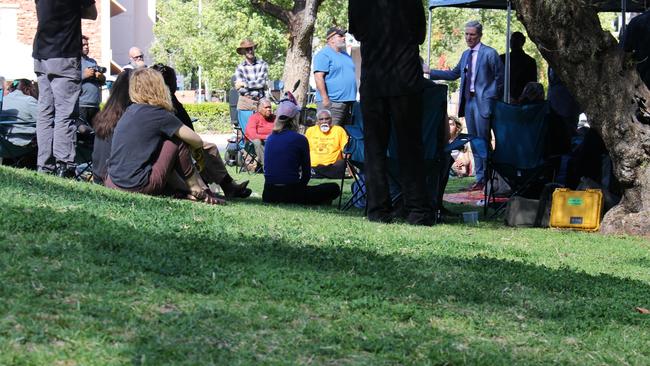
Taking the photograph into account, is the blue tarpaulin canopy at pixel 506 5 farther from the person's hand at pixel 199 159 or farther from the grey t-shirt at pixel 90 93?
the person's hand at pixel 199 159

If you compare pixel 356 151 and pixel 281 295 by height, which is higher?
pixel 356 151

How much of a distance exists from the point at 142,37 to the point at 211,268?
2795 inches

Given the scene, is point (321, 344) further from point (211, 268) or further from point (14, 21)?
point (14, 21)

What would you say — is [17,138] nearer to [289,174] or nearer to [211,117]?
[289,174]

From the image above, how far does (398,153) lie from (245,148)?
27.3 ft

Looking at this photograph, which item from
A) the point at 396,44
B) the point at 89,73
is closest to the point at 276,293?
the point at 396,44

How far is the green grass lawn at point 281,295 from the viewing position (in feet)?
14.3

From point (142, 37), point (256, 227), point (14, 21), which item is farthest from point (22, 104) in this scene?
point (142, 37)

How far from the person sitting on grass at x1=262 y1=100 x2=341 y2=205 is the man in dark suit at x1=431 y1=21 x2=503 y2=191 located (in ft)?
9.27

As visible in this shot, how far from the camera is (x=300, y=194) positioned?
11.7m

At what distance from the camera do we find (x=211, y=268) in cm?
564

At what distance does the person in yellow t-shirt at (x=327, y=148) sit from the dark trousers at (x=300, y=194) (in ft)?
13.4

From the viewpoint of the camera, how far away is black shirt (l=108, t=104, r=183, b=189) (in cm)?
976

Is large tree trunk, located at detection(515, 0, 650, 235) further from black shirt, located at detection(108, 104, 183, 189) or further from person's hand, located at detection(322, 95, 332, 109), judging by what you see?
person's hand, located at detection(322, 95, 332, 109)
